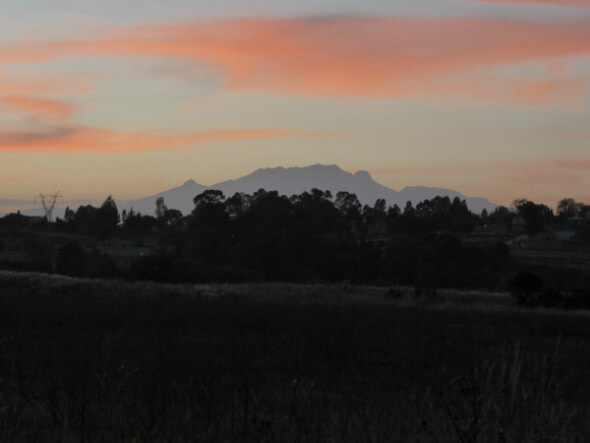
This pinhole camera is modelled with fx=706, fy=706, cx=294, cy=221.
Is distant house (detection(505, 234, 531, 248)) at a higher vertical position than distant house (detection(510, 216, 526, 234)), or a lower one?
lower

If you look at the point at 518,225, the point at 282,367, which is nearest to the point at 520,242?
the point at 518,225

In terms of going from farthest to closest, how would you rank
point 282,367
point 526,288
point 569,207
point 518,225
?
point 569,207
point 518,225
point 526,288
point 282,367

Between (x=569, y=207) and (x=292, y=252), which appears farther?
(x=569, y=207)

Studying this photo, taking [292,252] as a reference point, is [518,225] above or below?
above

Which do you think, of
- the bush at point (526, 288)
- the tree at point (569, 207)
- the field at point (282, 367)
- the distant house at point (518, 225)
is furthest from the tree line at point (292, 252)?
the tree at point (569, 207)

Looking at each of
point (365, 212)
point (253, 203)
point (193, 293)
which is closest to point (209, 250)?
point (253, 203)

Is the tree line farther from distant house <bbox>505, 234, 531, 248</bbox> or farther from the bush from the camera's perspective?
the bush

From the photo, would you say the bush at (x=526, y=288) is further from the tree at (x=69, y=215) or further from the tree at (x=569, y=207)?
the tree at (x=569, y=207)

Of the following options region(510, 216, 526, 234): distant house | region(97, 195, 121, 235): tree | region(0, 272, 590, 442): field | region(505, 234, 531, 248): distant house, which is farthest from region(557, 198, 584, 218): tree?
region(0, 272, 590, 442): field

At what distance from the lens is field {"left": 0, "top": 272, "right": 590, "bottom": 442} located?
17.9 feet

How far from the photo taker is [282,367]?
15008mm

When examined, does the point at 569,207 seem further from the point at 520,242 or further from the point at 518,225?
the point at 520,242

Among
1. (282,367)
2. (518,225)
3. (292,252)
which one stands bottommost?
(282,367)

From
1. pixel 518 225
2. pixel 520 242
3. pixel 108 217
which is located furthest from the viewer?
pixel 518 225
